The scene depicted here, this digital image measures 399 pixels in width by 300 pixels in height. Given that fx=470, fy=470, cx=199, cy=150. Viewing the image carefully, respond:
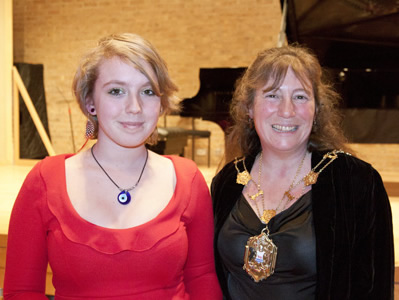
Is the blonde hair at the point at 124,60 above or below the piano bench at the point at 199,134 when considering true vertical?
above

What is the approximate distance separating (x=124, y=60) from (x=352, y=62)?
4.82 m

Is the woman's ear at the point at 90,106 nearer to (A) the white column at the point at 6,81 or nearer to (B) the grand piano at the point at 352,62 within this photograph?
(B) the grand piano at the point at 352,62

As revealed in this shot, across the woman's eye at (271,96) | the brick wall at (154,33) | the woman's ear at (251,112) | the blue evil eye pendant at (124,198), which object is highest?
the brick wall at (154,33)

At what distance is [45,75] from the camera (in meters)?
8.84

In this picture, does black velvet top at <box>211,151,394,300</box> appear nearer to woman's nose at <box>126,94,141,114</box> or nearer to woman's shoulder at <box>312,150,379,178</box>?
woman's shoulder at <box>312,150,379,178</box>

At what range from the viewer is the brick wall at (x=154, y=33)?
7781 mm

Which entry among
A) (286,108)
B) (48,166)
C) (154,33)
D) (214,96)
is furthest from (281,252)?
(154,33)

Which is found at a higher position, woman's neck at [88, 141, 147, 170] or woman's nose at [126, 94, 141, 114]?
woman's nose at [126, 94, 141, 114]

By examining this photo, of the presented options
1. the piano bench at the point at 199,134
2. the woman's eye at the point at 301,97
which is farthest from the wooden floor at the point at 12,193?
the piano bench at the point at 199,134

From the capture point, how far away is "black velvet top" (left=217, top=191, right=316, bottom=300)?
Result: 5.56ft

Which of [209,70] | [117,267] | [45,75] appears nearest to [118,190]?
[117,267]

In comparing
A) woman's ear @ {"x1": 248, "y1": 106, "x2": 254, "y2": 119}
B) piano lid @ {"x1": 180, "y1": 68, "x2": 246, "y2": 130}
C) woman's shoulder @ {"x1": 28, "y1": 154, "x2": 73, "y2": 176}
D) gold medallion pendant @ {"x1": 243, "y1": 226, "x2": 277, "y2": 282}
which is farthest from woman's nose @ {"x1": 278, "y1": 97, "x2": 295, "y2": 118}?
piano lid @ {"x1": 180, "y1": 68, "x2": 246, "y2": 130}

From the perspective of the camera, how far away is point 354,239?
5.56 feet

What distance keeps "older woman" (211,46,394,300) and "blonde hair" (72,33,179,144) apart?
0.48 m
